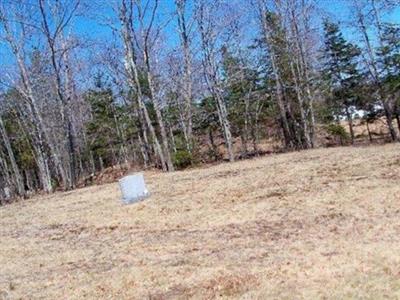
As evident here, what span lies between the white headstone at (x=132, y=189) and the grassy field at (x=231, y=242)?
0.41 metres

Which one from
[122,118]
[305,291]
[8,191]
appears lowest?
[305,291]

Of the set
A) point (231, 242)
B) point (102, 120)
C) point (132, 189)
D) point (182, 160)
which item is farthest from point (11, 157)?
point (231, 242)

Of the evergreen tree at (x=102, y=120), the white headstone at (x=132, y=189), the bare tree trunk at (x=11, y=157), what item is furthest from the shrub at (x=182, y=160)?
the evergreen tree at (x=102, y=120)

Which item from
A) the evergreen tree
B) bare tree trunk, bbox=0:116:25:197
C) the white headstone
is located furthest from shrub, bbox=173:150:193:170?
the evergreen tree

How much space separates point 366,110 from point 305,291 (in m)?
27.3

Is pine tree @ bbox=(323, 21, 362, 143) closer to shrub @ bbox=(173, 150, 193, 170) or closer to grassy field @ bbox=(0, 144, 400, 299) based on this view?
shrub @ bbox=(173, 150, 193, 170)

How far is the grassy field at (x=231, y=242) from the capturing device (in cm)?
499

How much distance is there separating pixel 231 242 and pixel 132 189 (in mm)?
4855

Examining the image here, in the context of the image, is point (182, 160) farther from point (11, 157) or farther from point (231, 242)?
point (231, 242)

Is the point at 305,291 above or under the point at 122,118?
under

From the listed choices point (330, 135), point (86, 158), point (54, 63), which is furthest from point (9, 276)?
point (86, 158)

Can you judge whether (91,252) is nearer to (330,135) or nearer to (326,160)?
(326,160)

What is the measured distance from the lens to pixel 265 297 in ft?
15.0

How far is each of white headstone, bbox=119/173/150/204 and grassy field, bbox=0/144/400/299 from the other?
415 mm
